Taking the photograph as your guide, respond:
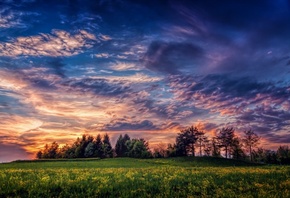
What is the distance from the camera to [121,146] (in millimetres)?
142375

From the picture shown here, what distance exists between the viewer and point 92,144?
126500 millimetres

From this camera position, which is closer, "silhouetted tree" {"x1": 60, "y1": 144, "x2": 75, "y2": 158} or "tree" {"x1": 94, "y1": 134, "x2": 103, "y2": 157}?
"tree" {"x1": 94, "y1": 134, "x2": 103, "y2": 157}

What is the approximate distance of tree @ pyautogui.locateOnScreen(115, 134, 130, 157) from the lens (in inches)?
5522

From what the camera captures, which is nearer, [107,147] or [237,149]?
[237,149]

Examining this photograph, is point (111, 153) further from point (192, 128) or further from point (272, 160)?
point (272, 160)

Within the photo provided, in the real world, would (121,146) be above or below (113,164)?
above

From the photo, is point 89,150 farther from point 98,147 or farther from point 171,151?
point 171,151

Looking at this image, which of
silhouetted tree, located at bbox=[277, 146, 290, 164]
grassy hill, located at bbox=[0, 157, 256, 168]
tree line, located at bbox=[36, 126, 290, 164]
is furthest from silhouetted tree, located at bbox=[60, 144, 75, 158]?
silhouetted tree, located at bbox=[277, 146, 290, 164]

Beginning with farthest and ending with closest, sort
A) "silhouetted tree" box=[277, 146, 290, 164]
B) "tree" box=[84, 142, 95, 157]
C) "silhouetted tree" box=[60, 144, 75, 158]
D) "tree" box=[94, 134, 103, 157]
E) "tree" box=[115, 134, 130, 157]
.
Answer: "tree" box=[115, 134, 130, 157] → "silhouetted tree" box=[60, 144, 75, 158] → "tree" box=[94, 134, 103, 157] → "tree" box=[84, 142, 95, 157] → "silhouetted tree" box=[277, 146, 290, 164]

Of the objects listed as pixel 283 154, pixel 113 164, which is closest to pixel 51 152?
pixel 113 164

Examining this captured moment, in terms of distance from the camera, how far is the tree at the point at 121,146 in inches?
5522

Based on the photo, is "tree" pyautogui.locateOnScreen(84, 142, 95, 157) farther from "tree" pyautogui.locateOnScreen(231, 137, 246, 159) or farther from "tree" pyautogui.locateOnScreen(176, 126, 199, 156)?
"tree" pyautogui.locateOnScreen(231, 137, 246, 159)

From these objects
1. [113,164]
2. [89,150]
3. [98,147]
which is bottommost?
[113,164]

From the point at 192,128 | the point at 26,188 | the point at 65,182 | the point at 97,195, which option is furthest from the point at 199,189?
the point at 192,128
